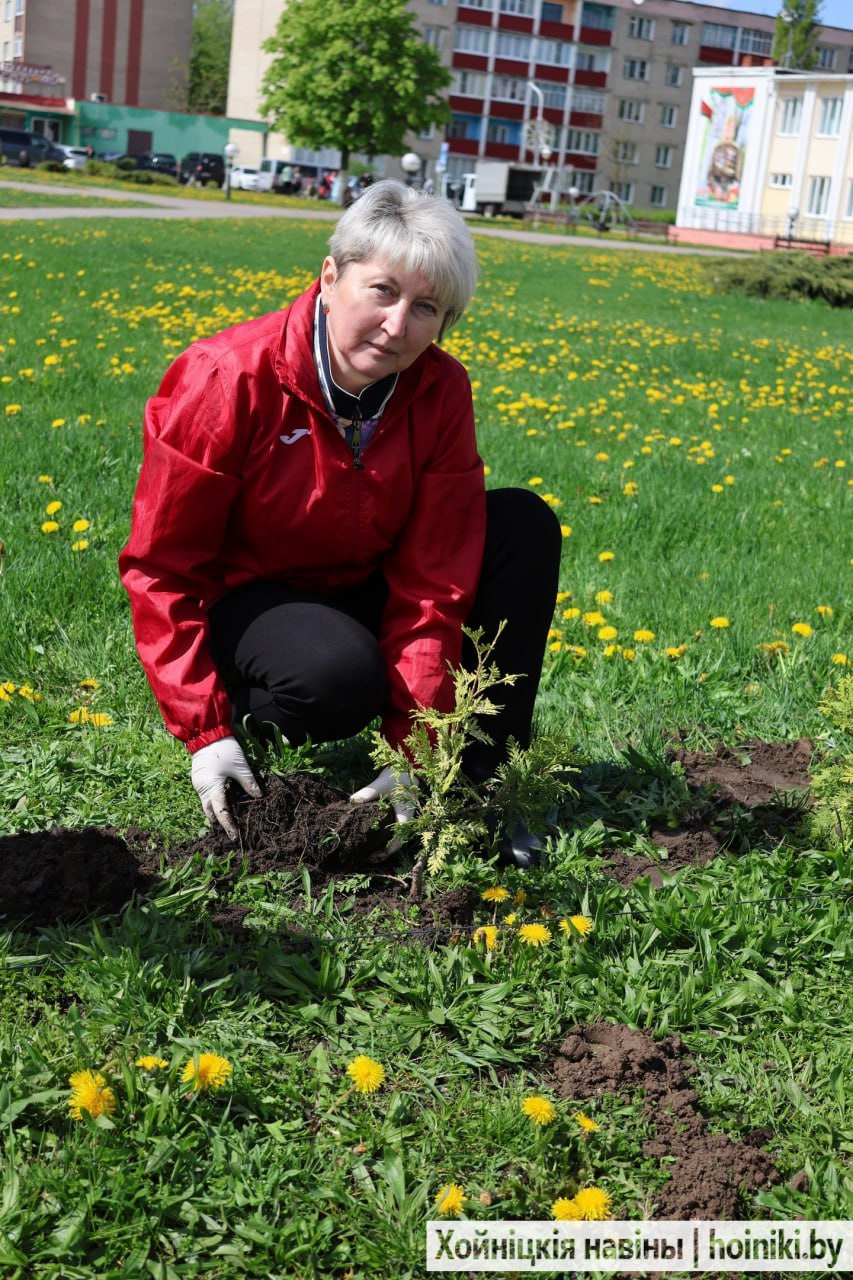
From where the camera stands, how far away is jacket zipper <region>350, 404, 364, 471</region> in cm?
271

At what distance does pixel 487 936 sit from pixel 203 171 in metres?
51.8

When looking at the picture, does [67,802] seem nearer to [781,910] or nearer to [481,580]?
[481,580]

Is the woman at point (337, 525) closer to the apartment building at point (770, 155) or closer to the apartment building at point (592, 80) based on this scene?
the apartment building at point (770, 155)

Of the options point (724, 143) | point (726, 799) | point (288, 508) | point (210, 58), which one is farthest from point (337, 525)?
point (210, 58)

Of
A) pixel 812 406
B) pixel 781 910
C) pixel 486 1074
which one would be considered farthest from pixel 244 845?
pixel 812 406

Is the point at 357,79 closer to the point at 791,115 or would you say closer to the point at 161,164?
the point at 161,164

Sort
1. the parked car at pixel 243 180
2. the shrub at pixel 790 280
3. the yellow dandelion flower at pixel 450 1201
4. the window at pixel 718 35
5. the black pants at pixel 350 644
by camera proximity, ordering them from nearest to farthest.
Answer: the yellow dandelion flower at pixel 450 1201
the black pants at pixel 350 644
the shrub at pixel 790 280
the parked car at pixel 243 180
the window at pixel 718 35

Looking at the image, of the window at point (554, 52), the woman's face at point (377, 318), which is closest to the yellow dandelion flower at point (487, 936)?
the woman's face at point (377, 318)

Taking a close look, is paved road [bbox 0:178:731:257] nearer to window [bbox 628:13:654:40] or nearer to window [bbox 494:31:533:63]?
window [bbox 494:31:533:63]

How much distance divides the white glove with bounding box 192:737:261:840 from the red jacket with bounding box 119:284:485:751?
0.10 ft

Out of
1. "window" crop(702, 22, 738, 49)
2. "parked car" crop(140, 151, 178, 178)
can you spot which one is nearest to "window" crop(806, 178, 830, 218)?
"parked car" crop(140, 151, 178, 178)

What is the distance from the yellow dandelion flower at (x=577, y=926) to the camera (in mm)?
2436

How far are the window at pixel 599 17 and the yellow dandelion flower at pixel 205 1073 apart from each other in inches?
3107

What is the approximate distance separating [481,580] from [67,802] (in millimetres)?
1102
